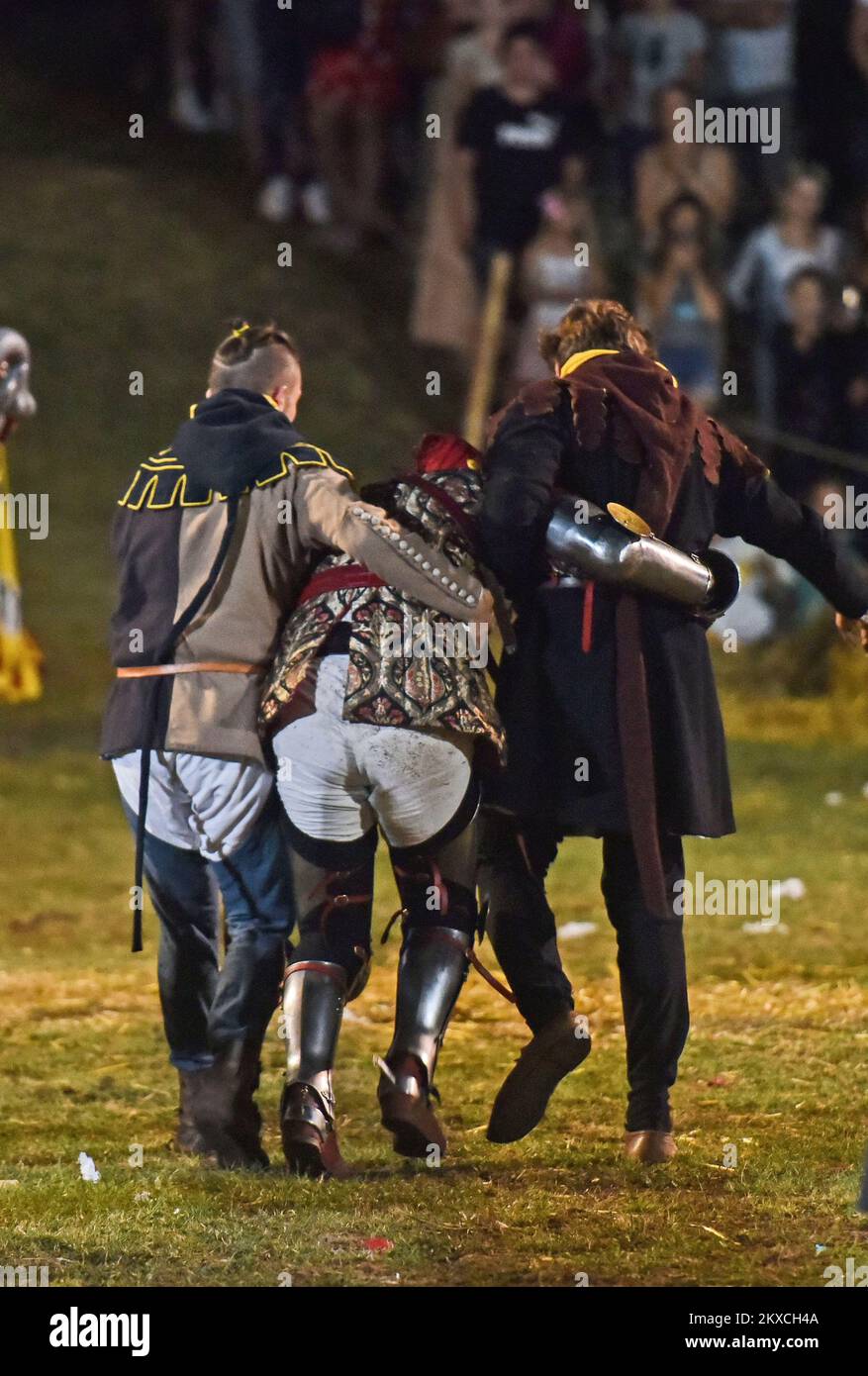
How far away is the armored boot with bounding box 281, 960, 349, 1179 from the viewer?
5.18 metres

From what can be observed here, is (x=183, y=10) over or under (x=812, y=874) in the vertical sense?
over

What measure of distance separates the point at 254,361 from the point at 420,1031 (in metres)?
1.50

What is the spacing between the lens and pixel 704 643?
18.2ft

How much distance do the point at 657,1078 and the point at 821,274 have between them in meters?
7.17

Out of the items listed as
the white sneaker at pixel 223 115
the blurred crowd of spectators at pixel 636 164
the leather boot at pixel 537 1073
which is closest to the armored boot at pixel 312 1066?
the leather boot at pixel 537 1073

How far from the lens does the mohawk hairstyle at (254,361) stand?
5.63 m

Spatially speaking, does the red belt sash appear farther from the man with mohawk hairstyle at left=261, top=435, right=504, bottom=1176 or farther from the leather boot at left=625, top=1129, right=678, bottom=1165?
the leather boot at left=625, top=1129, right=678, bottom=1165

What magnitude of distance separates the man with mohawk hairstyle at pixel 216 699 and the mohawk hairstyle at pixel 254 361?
0.06 metres

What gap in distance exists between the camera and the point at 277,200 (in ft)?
57.1

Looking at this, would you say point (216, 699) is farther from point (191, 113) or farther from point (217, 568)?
point (191, 113)

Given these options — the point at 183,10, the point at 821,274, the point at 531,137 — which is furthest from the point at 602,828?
the point at 183,10

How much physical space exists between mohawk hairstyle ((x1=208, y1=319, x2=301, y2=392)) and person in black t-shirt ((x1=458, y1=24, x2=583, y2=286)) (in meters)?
7.39

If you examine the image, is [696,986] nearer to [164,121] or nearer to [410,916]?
[410,916]
